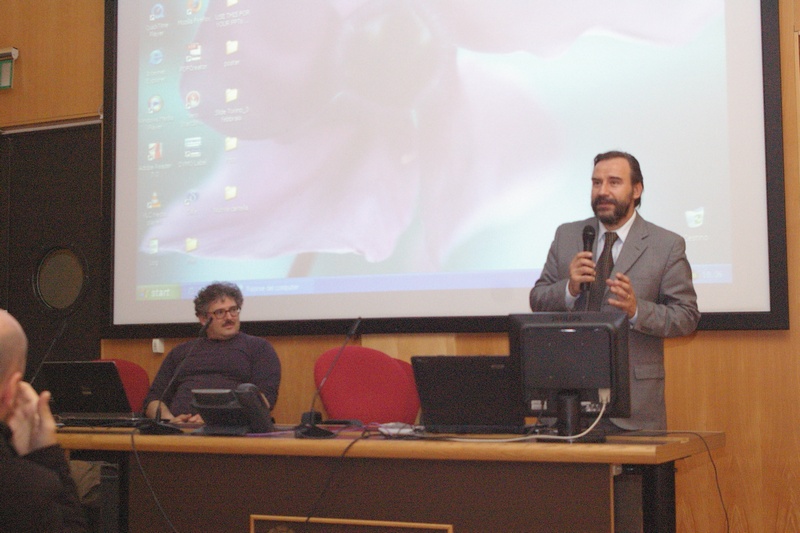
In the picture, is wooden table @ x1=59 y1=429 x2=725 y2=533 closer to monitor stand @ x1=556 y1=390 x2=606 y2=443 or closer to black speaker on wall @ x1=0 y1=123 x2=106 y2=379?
monitor stand @ x1=556 y1=390 x2=606 y2=443

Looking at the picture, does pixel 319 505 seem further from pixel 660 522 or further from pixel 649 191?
pixel 649 191

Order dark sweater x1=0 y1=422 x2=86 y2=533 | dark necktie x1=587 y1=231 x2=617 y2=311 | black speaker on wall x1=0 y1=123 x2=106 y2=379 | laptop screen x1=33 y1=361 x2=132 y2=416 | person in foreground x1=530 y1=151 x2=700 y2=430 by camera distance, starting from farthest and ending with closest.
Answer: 1. black speaker on wall x1=0 y1=123 x2=106 y2=379
2. laptop screen x1=33 y1=361 x2=132 y2=416
3. dark necktie x1=587 y1=231 x2=617 y2=311
4. person in foreground x1=530 y1=151 x2=700 y2=430
5. dark sweater x1=0 y1=422 x2=86 y2=533

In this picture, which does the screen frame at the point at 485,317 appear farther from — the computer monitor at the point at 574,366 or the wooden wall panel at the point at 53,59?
the computer monitor at the point at 574,366

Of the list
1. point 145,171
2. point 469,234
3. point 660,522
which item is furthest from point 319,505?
point 145,171

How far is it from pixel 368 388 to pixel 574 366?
1.37 metres

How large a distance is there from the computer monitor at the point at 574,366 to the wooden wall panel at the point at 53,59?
11.4 feet

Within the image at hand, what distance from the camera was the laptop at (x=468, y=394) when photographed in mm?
2391

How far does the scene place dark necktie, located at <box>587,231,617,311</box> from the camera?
2.90m

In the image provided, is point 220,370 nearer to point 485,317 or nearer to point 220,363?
point 220,363

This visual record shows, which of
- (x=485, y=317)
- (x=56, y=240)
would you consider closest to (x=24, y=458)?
(x=485, y=317)

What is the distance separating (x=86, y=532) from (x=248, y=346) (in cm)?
235

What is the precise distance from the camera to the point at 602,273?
9.63ft

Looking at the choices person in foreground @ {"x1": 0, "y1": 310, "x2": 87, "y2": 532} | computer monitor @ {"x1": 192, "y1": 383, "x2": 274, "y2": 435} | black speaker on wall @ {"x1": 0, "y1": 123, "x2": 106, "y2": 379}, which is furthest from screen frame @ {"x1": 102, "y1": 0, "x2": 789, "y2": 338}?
person in foreground @ {"x1": 0, "y1": 310, "x2": 87, "y2": 532}

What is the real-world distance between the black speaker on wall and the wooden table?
2.25m
